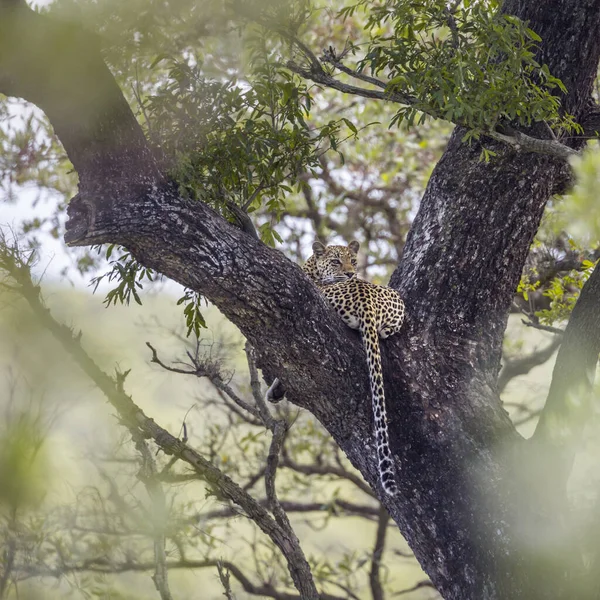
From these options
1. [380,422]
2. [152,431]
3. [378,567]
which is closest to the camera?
[380,422]

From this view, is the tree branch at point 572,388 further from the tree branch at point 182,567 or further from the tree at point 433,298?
the tree branch at point 182,567

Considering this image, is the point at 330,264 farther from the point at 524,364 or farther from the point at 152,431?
the point at 524,364

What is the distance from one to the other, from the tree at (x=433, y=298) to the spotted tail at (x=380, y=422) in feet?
0.23

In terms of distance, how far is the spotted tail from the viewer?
4234 millimetres

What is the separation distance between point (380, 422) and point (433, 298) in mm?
896

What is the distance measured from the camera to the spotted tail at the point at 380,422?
13.9 feet

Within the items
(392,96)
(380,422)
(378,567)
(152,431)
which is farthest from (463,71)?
(378,567)

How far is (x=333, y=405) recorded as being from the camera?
173 inches

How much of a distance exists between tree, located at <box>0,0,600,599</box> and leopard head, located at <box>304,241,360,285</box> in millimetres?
1289

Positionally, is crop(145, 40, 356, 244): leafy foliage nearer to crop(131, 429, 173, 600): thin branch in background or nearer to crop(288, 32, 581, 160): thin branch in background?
crop(288, 32, 581, 160): thin branch in background

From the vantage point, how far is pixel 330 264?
21.0ft

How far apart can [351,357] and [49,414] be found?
121 inches

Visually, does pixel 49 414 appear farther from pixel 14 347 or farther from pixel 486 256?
pixel 486 256

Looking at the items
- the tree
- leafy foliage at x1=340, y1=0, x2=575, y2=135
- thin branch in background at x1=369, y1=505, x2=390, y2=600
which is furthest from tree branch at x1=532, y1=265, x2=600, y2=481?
thin branch in background at x1=369, y1=505, x2=390, y2=600
